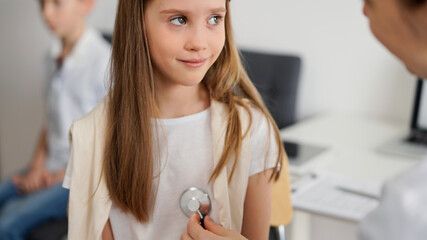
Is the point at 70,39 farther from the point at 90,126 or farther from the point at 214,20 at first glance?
the point at 214,20

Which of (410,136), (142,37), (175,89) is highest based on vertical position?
(142,37)

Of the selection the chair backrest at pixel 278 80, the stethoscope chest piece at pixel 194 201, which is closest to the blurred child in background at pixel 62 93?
the chair backrest at pixel 278 80

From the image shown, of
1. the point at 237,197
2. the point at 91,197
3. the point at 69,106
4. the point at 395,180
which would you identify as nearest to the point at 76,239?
the point at 91,197

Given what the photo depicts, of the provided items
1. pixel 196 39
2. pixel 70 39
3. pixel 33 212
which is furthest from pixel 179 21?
pixel 70 39

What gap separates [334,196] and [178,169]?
1.80 feet

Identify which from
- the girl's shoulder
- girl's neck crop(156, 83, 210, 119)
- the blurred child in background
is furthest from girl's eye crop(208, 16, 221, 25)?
the blurred child in background

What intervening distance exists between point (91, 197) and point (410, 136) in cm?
121

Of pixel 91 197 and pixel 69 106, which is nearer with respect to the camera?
pixel 91 197

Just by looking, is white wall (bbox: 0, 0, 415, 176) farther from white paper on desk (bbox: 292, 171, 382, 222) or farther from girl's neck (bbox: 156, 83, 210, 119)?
girl's neck (bbox: 156, 83, 210, 119)

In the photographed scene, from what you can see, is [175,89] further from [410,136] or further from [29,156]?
[29,156]

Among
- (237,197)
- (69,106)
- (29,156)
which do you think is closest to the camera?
(237,197)

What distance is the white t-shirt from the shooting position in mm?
1062

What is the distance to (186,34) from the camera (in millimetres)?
940

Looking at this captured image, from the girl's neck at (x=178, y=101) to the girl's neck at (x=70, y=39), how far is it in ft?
3.65
